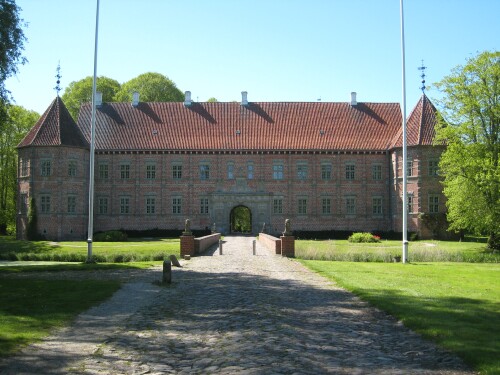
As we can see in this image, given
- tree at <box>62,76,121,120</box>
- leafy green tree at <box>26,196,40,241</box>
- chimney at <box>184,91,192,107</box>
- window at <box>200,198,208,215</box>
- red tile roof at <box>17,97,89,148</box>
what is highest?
tree at <box>62,76,121,120</box>

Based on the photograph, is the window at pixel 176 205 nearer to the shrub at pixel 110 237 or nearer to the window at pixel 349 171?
the shrub at pixel 110 237

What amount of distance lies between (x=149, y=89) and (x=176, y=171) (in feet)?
64.9

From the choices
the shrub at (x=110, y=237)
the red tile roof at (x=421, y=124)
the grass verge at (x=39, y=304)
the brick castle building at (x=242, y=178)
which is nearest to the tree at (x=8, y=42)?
the grass verge at (x=39, y=304)

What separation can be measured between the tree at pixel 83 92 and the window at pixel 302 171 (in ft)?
85.5

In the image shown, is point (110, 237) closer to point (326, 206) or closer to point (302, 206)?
point (302, 206)

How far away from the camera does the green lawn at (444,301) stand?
6957mm

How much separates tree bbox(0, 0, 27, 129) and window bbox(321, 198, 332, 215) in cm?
2994

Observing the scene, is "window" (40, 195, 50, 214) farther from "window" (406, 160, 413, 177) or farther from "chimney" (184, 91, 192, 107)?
"window" (406, 160, 413, 177)

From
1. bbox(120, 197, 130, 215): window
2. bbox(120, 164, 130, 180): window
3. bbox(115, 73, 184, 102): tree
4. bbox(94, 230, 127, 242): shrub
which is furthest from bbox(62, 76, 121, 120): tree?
bbox(94, 230, 127, 242): shrub

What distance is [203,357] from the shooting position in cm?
652

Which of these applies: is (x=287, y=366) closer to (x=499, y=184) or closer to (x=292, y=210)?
(x=499, y=184)

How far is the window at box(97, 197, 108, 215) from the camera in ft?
147

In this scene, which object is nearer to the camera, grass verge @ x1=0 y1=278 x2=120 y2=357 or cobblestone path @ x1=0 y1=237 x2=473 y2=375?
cobblestone path @ x1=0 y1=237 x2=473 y2=375

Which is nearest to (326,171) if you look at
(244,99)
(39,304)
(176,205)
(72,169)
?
(244,99)
